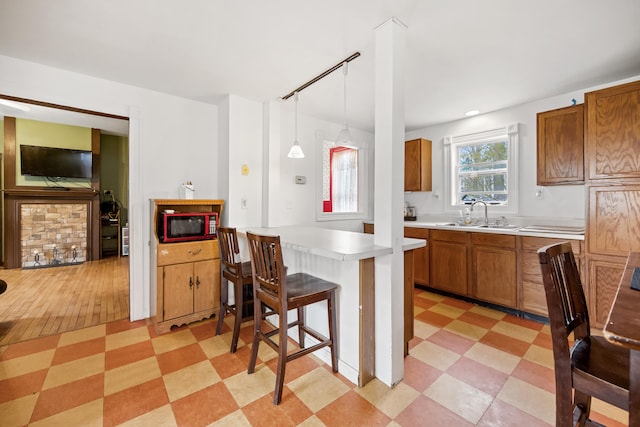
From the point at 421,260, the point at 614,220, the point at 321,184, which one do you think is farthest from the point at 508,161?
the point at 321,184

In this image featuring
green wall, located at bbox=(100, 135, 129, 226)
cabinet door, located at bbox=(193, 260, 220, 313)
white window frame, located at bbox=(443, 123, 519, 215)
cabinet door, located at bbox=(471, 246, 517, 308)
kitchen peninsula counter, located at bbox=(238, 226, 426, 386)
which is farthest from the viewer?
green wall, located at bbox=(100, 135, 129, 226)

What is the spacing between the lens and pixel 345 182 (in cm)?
452

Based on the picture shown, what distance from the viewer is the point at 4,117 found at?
4559mm

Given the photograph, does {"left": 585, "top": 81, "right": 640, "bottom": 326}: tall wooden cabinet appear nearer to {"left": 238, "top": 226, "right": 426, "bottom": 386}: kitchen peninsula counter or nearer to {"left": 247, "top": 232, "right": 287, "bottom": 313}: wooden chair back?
{"left": 238, "top": 226, "right": 426, "bottom": 386}: kitchen peninsula counter

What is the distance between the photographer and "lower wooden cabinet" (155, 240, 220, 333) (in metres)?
2.50

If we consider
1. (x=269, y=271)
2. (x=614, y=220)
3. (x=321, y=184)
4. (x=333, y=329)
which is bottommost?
(x=333, y=329)

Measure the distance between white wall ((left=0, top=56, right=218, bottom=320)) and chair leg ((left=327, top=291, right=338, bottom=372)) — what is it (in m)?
2.07

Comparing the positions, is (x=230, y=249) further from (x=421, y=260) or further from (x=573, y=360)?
(x=421, y=260)

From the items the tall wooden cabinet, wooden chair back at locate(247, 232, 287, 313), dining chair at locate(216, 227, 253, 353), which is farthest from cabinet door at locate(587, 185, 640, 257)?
dining chair at locate(216, 227, 253, 353)

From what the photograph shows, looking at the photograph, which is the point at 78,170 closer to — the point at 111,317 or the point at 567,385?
the point at 111,317

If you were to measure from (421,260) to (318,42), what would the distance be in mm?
2849

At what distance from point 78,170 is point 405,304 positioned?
245 inches

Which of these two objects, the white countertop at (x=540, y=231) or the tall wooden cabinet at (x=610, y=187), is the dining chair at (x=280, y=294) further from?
the tall wooden cabinet at (x=610, y=187)

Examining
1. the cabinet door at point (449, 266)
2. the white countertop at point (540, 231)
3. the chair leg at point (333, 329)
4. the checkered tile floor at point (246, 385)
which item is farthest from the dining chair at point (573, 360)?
the cabinet door at point (449, 266)
